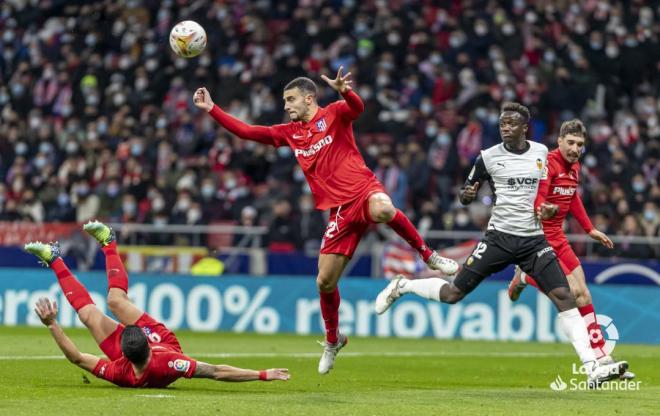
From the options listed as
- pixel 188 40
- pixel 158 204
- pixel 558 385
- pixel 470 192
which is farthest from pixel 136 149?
pixel 470 192

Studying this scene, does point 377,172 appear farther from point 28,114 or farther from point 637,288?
point 28,114

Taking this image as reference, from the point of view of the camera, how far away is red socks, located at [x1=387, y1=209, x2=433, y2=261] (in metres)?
13.6

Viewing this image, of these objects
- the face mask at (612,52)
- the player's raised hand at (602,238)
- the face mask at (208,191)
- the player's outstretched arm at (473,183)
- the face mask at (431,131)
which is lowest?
the player's raised hand at (602,238)

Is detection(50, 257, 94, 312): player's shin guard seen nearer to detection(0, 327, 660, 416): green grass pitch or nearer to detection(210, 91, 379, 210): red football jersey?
detection(0, 327, 660, 416): green grass pitch

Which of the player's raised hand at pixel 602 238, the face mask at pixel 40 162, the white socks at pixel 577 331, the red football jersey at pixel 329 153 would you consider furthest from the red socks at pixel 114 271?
the face mask at pixel 40 162

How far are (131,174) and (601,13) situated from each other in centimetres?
1103

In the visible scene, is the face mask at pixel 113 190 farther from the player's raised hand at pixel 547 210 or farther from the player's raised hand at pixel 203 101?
the player's raised hand at pixel 547 210

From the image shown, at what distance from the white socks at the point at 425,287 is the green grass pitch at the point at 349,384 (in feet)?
3.08

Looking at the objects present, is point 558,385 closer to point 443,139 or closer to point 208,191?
point 443,139

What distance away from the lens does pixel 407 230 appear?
44.8 ft

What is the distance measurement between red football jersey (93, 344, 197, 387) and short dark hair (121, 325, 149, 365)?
0.55 ft

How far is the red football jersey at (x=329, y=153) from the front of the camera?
13484mm

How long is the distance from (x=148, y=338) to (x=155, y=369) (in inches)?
18.4

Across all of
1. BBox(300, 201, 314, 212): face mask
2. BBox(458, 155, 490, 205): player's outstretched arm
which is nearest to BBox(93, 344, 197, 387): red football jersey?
BBox(458, 155, 490, 205): player's outstretched arm
